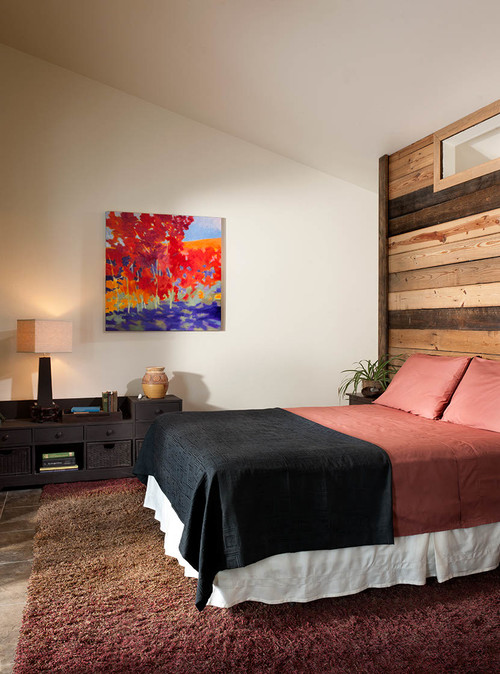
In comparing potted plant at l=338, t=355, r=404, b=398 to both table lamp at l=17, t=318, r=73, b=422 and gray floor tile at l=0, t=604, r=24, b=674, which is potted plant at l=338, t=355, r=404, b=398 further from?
gray floor tile at l=0, t=604, r=24, b=674

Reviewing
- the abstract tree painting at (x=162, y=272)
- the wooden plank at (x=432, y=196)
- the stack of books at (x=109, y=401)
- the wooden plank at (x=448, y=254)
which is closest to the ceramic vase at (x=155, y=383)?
the stack of books at (x=109, y=401)

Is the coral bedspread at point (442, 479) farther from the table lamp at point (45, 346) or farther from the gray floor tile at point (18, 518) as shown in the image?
the table lamp at point (45, 346)

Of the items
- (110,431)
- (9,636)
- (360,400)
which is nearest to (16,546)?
(9,636)

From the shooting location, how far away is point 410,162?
4.56 metres

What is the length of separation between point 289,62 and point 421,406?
2.42 meters

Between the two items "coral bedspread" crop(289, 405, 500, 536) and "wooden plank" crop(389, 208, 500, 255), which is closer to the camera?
"coral bedspread" crop(289, 405, 500, 536)

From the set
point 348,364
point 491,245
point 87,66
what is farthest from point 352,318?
point 87,66

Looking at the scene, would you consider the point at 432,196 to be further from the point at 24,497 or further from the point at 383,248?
the point at 24,497

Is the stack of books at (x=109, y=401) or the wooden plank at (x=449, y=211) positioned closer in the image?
the wooden plank at (x=449, y=211)

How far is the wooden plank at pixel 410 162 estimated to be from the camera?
4344mm

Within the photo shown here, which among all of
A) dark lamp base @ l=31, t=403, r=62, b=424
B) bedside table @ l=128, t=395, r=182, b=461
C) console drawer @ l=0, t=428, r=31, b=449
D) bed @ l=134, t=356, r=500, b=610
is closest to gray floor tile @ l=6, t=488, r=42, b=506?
console drawer @ l=0, t=428, r=31, b=449

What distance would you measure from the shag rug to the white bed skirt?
0.05m

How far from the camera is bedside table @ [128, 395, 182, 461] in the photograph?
4484mm

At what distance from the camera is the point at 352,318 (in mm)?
5586
